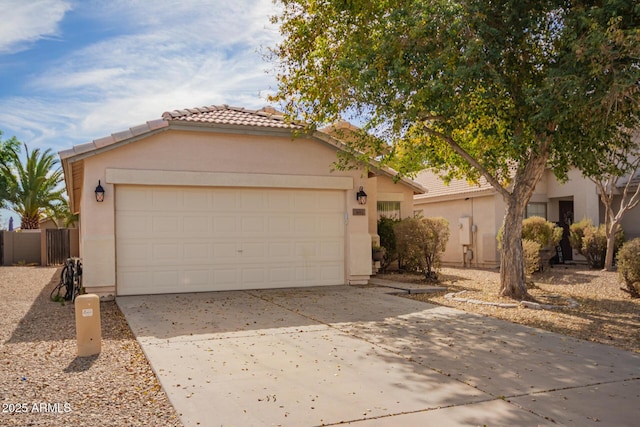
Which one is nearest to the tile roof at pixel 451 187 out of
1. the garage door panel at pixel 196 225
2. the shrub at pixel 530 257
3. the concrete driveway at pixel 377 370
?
the shrub at pixel 530 257

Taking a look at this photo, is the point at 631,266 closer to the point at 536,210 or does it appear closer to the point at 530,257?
the point at 530,257

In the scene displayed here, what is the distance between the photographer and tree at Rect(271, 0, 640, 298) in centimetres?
888

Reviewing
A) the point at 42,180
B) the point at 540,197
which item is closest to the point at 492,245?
the point at 540,197

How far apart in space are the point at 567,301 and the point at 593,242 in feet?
22.7

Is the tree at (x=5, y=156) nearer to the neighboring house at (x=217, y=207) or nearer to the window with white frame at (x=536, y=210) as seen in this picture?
the neighboring house at (x=217, y=207)

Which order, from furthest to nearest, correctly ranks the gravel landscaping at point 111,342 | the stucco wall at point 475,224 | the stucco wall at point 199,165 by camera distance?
1. the stucco wall at point 475,224
2. the stucco wall at point 199,165
3. the gravel landscaping at point 111,342

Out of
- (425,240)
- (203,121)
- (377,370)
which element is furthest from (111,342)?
(425,240)

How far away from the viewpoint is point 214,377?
586 centimetres

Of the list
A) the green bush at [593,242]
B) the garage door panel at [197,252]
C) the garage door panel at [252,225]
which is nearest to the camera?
the garage door panel at [197,252]

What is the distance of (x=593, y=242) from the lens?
57.7 feet

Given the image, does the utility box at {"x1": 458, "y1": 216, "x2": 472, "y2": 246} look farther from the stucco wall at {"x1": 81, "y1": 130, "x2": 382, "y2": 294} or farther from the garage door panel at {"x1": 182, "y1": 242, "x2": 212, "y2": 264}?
the garage door panel at {"x1": 182, "y1": 242, "x2": 212, "y2": 264}

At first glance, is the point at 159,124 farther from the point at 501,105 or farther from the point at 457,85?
the point at 501,105

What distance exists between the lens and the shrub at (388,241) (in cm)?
1742

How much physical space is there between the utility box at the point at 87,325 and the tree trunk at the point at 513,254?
8309 mm
